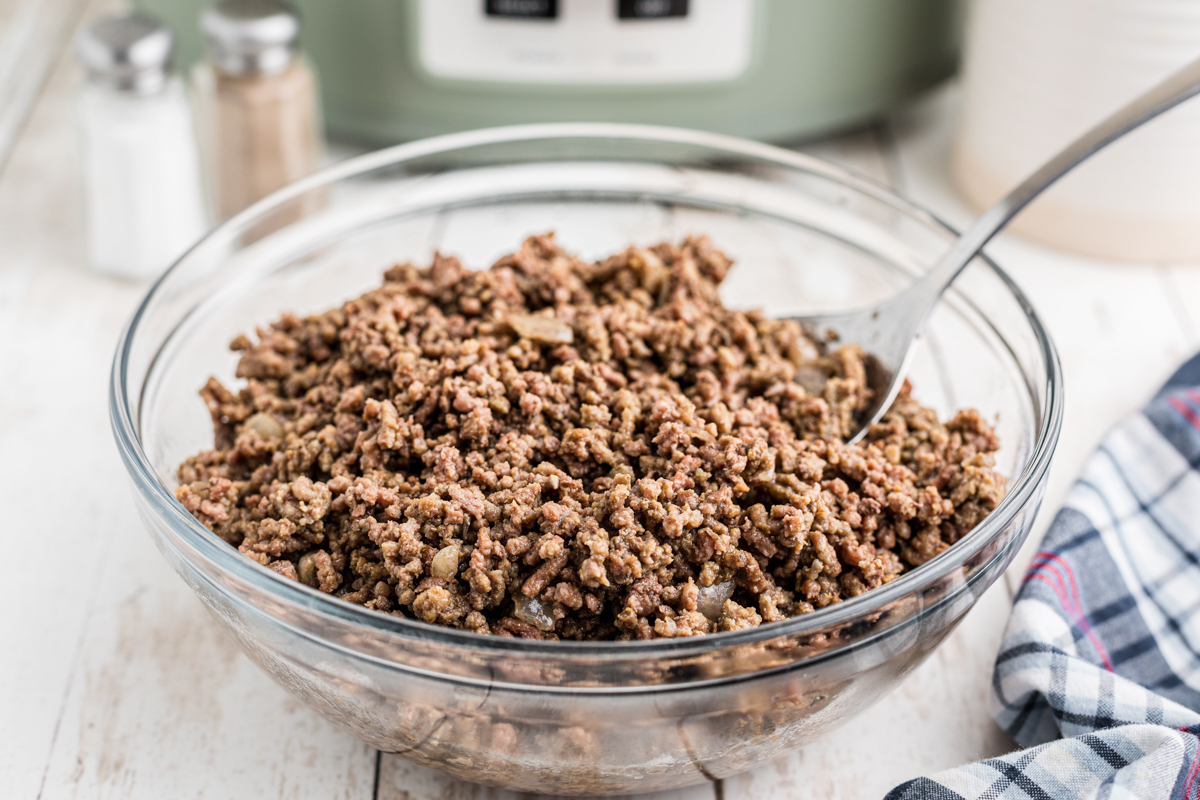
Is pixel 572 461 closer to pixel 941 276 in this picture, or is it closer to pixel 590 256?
pixel 941 276

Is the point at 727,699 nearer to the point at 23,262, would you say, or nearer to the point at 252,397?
the point at 252,397

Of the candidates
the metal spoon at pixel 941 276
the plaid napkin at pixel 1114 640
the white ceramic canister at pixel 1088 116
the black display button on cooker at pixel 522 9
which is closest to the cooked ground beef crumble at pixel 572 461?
the metal spoon at pixel 941 276

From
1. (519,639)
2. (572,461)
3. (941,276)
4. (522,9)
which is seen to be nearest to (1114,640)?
(941,276)

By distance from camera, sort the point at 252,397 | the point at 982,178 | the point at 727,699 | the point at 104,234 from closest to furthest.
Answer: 1. the point at 727,699
2. the point at 252,397
3. the point at 104,234
4. the point at 982,178

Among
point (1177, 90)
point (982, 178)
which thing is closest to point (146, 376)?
point (1177, 90)

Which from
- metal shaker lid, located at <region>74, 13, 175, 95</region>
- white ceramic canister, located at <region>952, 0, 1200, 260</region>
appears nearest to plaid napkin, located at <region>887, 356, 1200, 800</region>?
white ceramic canister, located at <region>952, 0, 1200, 260</region>
